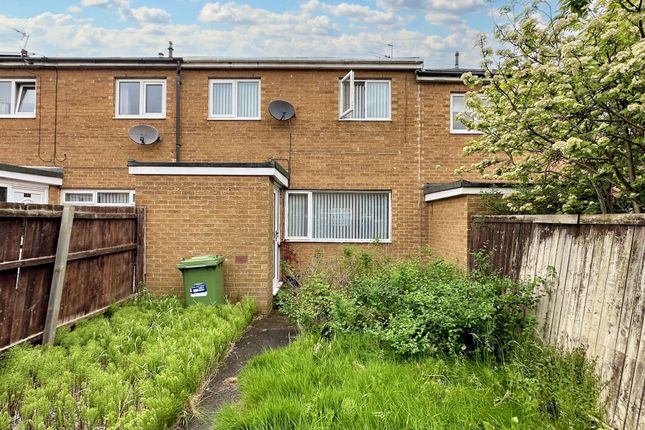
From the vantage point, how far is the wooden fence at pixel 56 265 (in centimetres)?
400

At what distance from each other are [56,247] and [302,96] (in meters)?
6.85

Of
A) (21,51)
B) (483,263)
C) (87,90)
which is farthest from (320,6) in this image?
(483,263)

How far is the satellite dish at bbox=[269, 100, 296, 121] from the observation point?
966 cm

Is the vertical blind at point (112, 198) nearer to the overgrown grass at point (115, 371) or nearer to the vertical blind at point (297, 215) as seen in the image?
the vertical blind at point (297, 215)

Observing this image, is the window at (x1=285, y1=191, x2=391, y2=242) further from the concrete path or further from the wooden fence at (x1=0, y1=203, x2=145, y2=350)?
the wooden fence at (x1=0, y1=203, x2=145, y2=350)

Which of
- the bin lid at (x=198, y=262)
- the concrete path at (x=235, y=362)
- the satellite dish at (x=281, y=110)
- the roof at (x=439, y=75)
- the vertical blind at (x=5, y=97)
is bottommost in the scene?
the concrete path at (x=235, y=362)

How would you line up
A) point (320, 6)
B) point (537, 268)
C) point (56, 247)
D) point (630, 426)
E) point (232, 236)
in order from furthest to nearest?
point (320, 6)
point (232, 236)
point (56, 247)
point (537, 268)
point (630, 426)

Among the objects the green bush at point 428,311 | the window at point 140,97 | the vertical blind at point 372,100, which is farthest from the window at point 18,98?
the green bush at point 428,311

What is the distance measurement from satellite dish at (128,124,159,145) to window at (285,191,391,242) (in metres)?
3.71

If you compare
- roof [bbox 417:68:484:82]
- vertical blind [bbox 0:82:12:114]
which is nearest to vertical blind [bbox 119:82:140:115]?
vertical blind [bbox 0:82:12:114]

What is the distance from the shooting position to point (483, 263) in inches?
206

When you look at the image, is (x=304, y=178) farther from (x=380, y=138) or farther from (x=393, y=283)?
(x=393, y=283)

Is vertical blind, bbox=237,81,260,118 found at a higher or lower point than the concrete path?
higher

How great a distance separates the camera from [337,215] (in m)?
9.96
